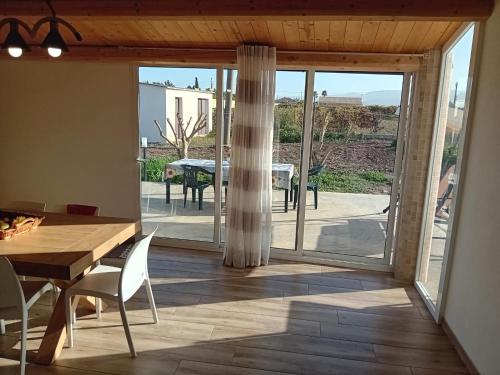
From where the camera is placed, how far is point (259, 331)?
2.69 metres

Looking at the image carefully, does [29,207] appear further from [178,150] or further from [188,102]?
[188,102]

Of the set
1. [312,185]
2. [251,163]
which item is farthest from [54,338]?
[312,185]

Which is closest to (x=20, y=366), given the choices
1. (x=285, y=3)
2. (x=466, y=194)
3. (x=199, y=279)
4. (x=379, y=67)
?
(x=199, y=279)

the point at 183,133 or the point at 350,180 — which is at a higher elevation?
the point at 183,133

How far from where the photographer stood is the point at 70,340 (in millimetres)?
2422

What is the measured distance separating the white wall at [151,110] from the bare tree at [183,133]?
52 millimetres

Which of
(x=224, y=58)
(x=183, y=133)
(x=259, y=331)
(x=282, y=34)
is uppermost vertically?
(x=282, y=34)

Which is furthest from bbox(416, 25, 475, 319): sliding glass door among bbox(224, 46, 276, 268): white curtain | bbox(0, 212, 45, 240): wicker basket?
bbox(0, 212, 45, 240): wicker basket

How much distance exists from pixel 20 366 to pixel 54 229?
86 centimetres

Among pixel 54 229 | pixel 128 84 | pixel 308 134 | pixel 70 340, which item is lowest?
pixel 70 340

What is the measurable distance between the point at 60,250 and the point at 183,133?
2.21m

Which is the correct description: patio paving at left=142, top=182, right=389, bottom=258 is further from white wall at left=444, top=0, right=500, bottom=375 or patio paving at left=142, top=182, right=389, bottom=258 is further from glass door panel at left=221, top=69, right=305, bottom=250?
white wall at left=444, top=0, right=500, bottom=375

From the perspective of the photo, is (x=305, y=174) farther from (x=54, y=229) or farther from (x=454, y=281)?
(x=54, y=229)

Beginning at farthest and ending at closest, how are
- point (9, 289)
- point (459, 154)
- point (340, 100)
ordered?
point (340, 100) → point (459, 154) → point (9, 289)
